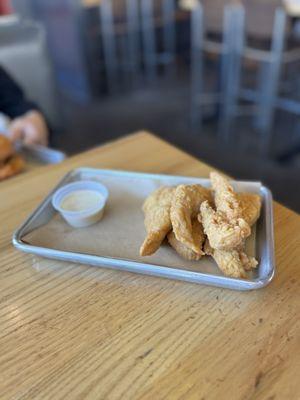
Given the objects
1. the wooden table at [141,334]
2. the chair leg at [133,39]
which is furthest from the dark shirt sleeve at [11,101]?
the chair leg at [133,39]

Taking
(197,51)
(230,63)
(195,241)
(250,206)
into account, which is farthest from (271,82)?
(195,241)

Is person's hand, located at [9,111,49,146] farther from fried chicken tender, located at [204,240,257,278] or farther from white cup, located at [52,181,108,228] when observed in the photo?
fried chicken tender, located at [204,240,257,278]

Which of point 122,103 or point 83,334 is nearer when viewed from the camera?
point 83,334

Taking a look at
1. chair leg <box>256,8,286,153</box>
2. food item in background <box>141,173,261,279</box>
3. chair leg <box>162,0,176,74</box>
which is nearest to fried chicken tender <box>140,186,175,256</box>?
food item in background <box>141,173,261,279</box>

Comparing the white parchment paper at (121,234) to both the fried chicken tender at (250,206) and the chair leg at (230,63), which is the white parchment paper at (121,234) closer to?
the fried chicken tender at (250,206)

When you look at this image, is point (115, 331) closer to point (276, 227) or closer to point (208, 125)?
point (276, 227)

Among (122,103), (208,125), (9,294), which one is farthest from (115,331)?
(122,103)

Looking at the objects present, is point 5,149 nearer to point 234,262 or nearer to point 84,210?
point 84,210
